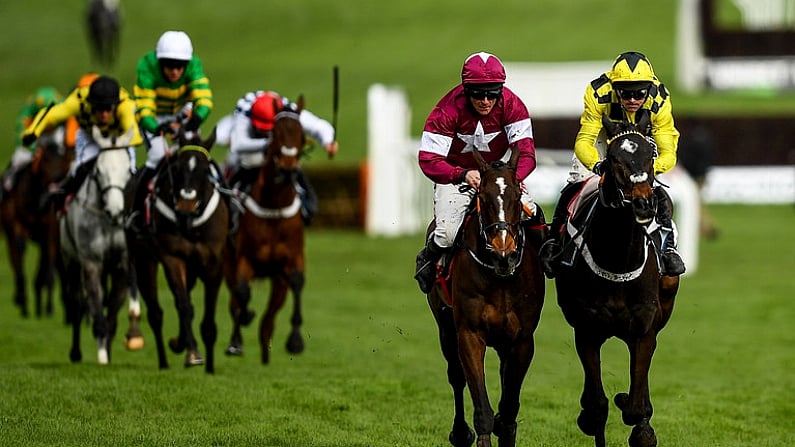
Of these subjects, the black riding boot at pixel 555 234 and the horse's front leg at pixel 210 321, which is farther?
the horse's front leg at pixel 210 321

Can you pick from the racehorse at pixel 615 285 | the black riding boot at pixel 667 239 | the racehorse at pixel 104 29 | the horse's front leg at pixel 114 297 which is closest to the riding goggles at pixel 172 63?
the horse's front leg at pixel 114 297

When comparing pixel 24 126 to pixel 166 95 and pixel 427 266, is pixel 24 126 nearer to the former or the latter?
pixel 166 95

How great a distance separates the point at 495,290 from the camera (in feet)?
28.2

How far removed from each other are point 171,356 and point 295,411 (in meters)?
3.89

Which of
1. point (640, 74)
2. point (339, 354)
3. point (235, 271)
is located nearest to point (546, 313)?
point (339, 354)

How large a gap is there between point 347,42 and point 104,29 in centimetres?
1100

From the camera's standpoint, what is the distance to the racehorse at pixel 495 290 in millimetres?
8289

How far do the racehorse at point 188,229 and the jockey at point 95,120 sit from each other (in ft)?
2.51

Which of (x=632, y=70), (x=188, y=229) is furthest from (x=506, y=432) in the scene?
(x=188, y=229)

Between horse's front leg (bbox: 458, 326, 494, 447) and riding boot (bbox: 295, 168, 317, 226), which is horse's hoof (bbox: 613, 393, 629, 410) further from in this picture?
riding boot (bbox: 295, 168, 317, 226)

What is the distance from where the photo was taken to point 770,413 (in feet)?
38.5

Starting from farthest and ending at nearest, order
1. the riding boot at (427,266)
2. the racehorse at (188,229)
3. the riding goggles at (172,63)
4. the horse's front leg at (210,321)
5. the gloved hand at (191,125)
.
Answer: the riding goggles at (172,63)
the horse's front leg at (210,321)
the gloved hand at (191,125)
the racehorse at (188,229)
the riding boot at (427,266)

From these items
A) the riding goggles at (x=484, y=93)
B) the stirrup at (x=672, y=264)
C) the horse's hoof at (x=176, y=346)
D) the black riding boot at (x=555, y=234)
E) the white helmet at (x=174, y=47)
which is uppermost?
the white helmet at (x=174, y=47)

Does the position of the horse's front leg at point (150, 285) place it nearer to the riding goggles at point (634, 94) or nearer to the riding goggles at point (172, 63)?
the riding goggles at point (172, 63)
